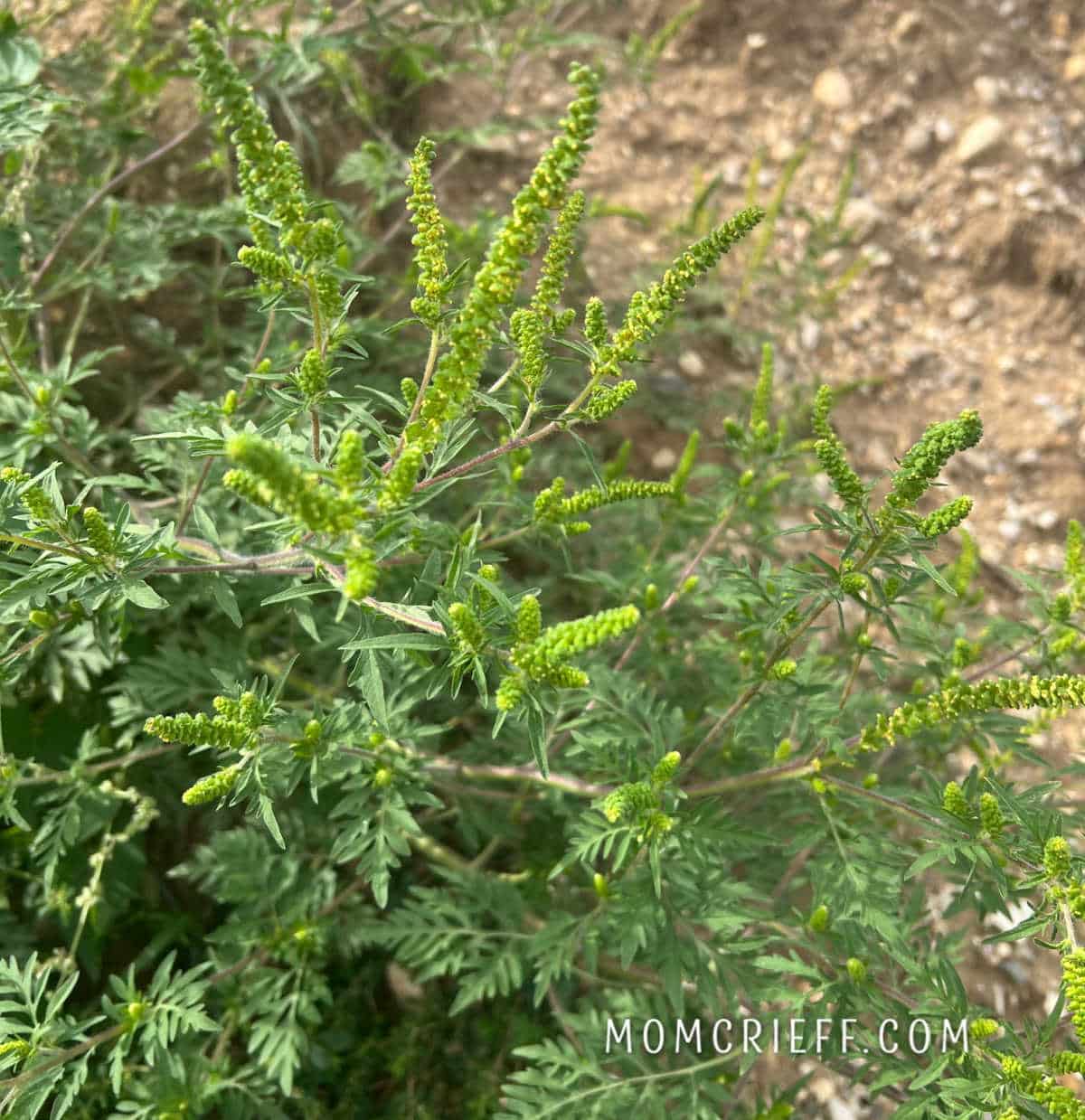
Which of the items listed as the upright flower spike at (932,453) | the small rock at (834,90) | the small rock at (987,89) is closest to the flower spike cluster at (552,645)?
the upright flower spike at (932,453)

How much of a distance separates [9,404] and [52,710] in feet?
3.47

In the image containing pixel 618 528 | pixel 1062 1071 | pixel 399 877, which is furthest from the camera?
pixel 618 528

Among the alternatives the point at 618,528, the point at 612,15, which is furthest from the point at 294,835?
the point at 612,15

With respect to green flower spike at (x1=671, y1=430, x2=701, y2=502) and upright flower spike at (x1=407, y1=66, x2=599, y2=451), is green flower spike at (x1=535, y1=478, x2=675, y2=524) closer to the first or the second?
green flower spike at (x1=671, y1=430, x2=701, y2=502)

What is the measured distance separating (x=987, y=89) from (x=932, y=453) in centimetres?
487

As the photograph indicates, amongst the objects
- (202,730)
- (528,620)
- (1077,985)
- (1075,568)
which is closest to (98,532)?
(202,730)

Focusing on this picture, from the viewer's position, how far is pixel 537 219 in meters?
1.54

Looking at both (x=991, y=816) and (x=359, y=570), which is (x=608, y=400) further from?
(x=991, y=816)

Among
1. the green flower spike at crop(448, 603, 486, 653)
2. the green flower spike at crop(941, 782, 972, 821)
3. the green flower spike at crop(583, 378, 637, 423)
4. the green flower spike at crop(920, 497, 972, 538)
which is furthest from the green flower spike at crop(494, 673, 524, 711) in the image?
the green flower spike at crop(941, 782, 972, 821)

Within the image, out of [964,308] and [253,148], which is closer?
[253,148]

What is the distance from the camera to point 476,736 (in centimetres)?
323

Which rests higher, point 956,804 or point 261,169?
point 261,169

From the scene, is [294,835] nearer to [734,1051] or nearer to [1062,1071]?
[734,1051]

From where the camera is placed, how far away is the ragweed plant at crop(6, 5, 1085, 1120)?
5.93ft
